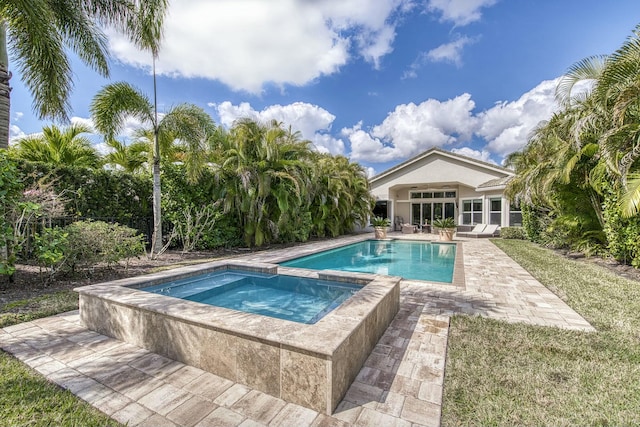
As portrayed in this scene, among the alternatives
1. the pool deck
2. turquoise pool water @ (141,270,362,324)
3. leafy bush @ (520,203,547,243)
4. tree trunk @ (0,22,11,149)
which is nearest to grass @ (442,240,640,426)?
the pool deck

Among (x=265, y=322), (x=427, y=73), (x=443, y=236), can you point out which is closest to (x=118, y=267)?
(x=265, y=322)

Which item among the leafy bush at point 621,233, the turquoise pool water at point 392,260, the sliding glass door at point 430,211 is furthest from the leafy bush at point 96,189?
the sliding glass door at point 430,211

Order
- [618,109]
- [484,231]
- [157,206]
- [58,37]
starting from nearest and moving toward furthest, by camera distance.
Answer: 1. [618,109]
2. [58,37]
3. [157,206]
4. [484,231]

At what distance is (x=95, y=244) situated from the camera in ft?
23.6

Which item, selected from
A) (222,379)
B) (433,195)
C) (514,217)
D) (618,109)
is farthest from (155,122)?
(514,217)

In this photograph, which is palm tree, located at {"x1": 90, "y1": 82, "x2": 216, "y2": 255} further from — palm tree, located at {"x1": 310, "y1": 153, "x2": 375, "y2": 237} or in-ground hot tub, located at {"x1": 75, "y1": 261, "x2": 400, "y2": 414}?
in-ground hot tub, located at {"x1": 75, "y1": 261, "x2": 400, "y2": 414}

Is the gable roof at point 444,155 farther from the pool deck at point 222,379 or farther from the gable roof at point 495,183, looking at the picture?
the pool deck at point 222,379

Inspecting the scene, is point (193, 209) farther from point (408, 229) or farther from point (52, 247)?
point (408, 229)

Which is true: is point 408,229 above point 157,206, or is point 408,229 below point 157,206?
below

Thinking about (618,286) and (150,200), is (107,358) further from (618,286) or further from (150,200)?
(618,286)

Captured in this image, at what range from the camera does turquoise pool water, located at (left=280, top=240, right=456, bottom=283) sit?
33.1ft

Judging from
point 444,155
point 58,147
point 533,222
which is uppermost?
point 444,155

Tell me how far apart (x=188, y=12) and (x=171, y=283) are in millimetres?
9281

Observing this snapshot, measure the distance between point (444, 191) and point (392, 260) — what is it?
16.2 metres
